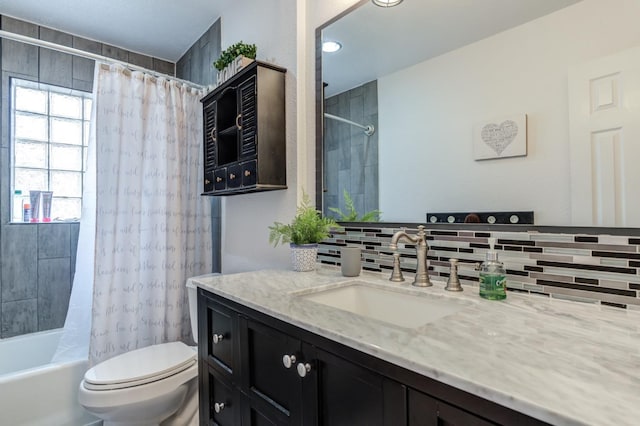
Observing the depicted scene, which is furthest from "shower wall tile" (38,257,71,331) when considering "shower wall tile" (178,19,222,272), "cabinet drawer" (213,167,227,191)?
"cabinet drawer" (213,167,227,191)

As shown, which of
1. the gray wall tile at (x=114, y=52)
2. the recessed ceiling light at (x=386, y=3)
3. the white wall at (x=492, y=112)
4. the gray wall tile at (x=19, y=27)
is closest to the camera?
the white wall at (x=492, y=112)

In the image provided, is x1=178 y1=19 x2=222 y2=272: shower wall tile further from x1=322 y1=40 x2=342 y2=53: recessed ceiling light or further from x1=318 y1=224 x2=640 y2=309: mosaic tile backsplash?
x1=318 y1=224 x2=640 y2=309: mosaic tile backsplash

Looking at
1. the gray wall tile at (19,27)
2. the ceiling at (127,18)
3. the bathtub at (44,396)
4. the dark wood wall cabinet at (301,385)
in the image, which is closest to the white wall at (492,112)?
the dark wood wall cabinet at (301,385)

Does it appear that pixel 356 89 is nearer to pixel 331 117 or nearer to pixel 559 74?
pixel 331 117

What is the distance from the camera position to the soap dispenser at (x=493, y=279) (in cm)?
95

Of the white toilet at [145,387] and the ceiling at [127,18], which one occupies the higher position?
the ceiling at [127,18]

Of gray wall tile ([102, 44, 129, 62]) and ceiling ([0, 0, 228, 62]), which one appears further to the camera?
gray wall tile ([102, 44, 129, 62])

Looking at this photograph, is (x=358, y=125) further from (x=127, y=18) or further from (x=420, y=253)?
(x=127, y=18)

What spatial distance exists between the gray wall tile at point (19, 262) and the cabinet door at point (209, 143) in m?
1.43

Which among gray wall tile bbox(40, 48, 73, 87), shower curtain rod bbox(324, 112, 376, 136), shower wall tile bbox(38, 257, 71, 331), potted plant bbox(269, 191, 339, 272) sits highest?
gray wall tile bbox(40, 48, 73, 87)

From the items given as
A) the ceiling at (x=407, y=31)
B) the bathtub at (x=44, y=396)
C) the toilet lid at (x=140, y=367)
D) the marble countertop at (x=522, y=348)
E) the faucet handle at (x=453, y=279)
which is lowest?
the bathtub at (x=44, y=396)

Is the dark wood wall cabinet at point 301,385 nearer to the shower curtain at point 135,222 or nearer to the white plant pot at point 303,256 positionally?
the white plant pot at point 303,256

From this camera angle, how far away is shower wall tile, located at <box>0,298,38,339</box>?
2312 millimetres

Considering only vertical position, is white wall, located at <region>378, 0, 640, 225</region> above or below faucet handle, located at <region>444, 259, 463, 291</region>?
above
